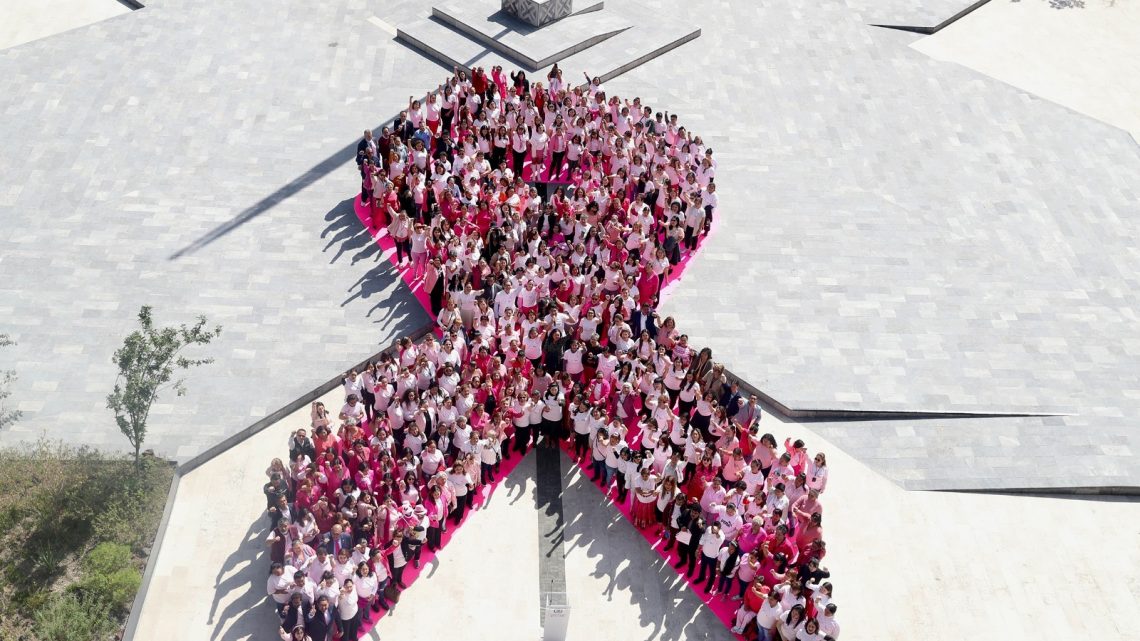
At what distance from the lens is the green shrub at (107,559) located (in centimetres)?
1508

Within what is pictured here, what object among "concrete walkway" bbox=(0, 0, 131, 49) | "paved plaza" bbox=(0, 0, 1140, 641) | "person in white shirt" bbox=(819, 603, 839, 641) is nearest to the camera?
"person in white shirt" bbox=(819, 603, 839, 641)

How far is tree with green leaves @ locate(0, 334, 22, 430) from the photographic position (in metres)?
17.0

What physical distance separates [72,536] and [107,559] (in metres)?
0.90

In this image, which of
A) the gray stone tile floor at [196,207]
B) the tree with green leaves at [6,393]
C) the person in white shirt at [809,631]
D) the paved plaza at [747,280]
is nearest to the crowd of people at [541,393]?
the person in white shirt at [809,631]

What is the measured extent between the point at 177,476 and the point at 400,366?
12.6 ft

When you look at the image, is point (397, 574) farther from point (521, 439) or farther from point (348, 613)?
point (521, 439)

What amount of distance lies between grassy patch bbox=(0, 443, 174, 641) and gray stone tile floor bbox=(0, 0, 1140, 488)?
78cm

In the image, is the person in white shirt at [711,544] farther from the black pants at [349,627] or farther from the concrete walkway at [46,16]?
the concrete walkway at [46,16]

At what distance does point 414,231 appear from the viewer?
19.4 metres

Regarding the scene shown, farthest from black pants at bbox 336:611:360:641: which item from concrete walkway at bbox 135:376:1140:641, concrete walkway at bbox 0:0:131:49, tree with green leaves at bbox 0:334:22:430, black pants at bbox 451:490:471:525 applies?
concrete walkway at bbox 0:0:131:49

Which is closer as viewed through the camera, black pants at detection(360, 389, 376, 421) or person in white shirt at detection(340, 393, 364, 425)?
person in white shirt at detection(340, 393, 364, 425)

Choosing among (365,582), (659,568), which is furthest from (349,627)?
(659,568)

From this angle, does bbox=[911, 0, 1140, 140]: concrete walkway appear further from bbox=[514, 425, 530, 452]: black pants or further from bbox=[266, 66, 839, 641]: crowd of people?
bbox=[514, 425, 530, 452]: black pants

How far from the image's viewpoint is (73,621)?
1434 centimetres
